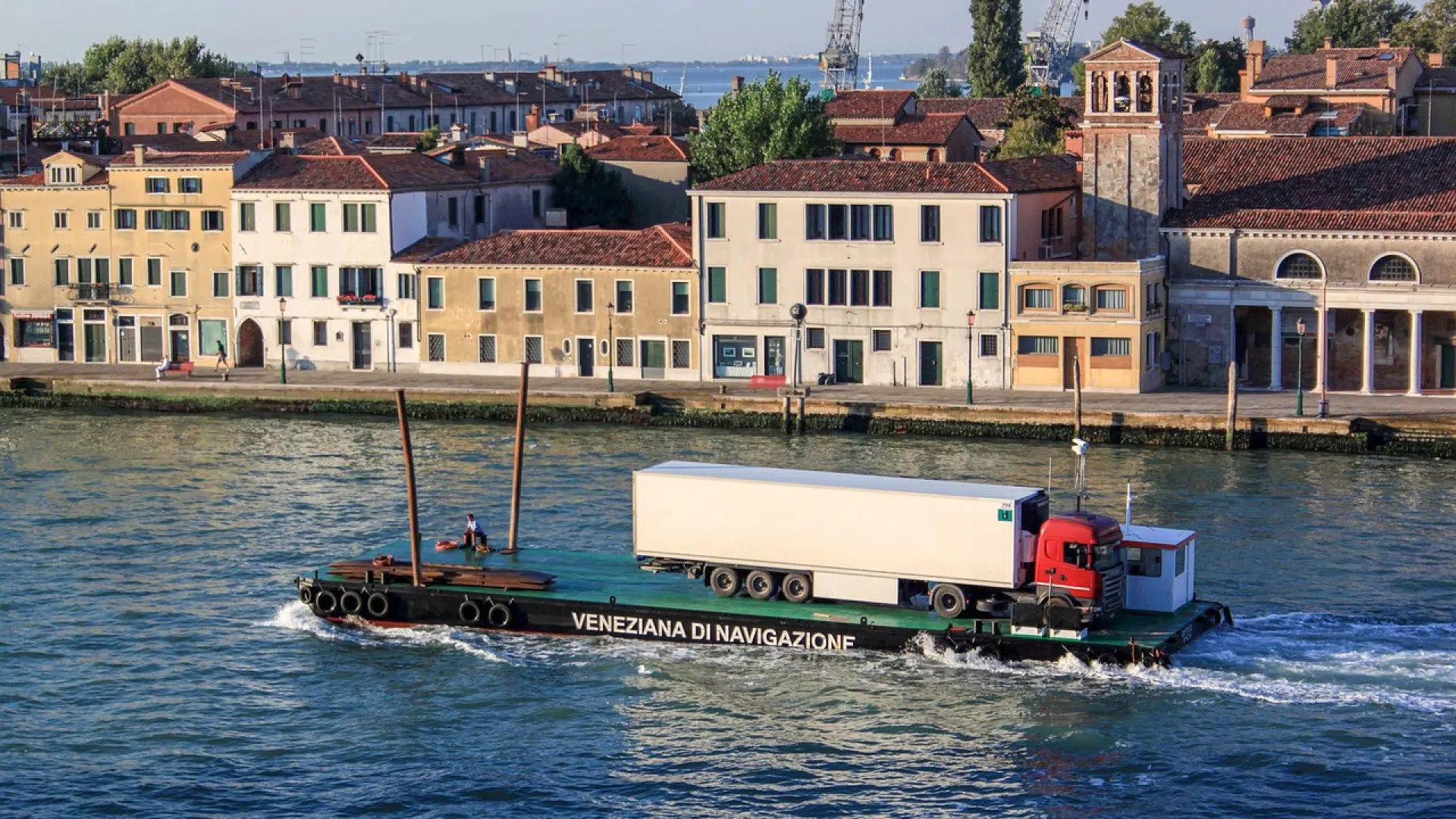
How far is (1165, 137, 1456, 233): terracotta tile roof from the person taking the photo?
61875 millimetres

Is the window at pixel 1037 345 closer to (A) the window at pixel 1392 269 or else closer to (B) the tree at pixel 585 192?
(A) the window at pixel 1392 269

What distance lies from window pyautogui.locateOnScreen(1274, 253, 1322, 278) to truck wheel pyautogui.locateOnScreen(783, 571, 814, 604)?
26581 millimetres

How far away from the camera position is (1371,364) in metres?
62.1

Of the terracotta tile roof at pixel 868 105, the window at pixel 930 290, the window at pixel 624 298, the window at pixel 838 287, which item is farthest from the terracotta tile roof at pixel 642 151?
the window at pixel 930 290

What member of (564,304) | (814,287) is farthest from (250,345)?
(814,287)

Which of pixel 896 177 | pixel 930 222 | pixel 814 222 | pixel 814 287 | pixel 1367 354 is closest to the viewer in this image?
pixel 1367 354

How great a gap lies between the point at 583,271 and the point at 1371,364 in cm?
2194

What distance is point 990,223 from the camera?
63.6m

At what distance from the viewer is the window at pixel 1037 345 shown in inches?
2491

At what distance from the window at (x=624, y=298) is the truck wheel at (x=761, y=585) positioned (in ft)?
89.5

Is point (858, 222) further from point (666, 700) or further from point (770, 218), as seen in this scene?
point (666, 700)

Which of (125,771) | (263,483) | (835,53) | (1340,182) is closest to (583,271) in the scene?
(263,483)

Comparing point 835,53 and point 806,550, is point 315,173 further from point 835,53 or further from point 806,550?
point 835,53

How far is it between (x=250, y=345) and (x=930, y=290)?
22.0 metres
